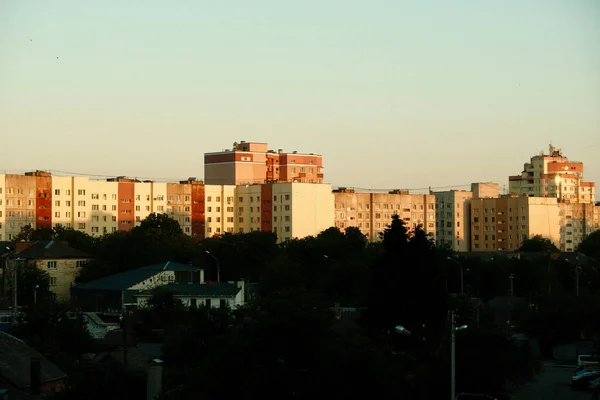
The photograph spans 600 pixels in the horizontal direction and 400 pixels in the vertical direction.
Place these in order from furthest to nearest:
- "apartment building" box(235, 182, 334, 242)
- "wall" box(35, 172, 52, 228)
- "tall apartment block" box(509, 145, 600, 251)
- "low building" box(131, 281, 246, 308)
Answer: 1. "tall apartment block" box(509, 145, 600, 251)
2. "apartment building" box(235, 182, 334, 242)
3. "wall" box(35, 172, 52, 228)
4. "low building" box(131, 281, 246, 308)

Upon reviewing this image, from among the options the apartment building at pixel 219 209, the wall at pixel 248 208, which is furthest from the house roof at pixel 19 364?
the wall at pixel 248 208

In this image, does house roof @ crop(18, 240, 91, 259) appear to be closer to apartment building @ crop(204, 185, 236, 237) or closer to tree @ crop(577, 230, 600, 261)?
apartment building @ crop(204, 185, 236, 237)

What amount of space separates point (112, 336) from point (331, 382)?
875 inches

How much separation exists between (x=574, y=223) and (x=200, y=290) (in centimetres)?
8302

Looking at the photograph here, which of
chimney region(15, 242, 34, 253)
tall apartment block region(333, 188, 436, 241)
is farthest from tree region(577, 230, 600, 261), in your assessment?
chimney region(15, 242, 34, 253)

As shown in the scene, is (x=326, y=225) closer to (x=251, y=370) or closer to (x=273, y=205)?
(x=273, y=205)

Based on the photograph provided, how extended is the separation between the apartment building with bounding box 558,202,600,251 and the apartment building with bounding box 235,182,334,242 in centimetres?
3320

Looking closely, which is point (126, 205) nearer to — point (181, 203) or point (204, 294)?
point (181, 203)

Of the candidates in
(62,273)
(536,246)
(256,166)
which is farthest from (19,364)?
(256,166)

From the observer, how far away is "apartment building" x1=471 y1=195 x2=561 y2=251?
122812 mm

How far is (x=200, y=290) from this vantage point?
5484 cm

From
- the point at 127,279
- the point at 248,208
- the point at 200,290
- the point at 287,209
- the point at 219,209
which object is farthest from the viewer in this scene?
the point at 248,208

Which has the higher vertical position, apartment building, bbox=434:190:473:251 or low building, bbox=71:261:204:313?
apartment building, bbox=434:190:473:251

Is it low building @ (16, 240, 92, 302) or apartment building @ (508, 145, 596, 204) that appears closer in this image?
low building @ (16, 240, 92, 302)
